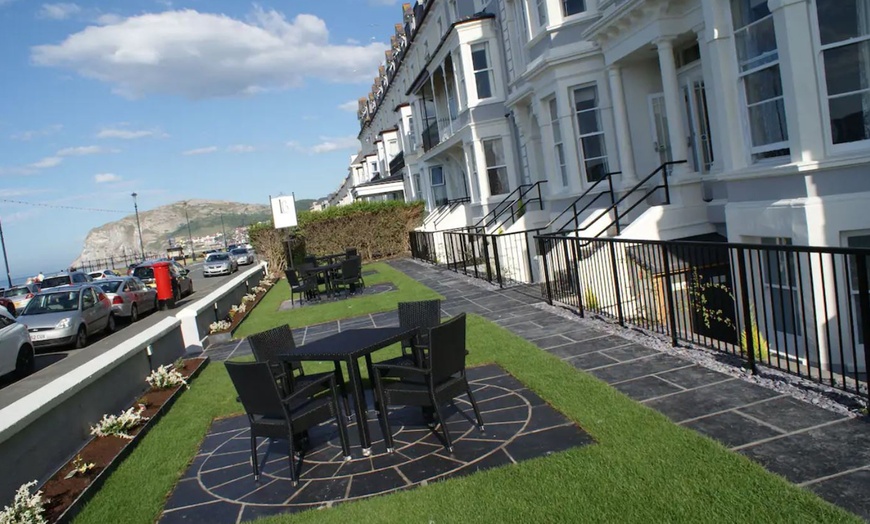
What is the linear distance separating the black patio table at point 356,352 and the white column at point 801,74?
18.6 ft

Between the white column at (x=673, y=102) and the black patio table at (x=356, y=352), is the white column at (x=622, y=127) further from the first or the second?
the black patio table at (x=356, y=352)

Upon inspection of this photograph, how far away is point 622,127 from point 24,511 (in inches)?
480

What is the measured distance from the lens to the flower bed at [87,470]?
502 cm

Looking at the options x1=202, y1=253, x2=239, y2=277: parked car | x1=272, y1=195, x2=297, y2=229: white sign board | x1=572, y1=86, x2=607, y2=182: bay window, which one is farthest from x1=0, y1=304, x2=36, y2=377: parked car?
x1=202, y1=253, x2=239, y2=277: parked car

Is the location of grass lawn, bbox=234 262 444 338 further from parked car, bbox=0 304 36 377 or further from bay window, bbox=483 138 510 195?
bay window, bbox=483 138 510 195

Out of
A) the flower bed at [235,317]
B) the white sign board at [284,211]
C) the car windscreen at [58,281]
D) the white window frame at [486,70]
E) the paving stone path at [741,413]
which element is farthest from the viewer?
the car windscreen at [58,281]

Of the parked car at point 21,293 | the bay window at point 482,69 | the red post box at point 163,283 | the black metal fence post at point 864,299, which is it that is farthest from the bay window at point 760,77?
the parked car at point 21,293

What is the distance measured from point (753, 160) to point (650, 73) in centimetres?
496

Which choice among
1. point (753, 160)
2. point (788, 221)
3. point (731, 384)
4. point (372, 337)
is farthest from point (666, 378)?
point (753, 160)

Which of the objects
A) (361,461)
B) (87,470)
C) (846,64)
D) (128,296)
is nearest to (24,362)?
(128,296)

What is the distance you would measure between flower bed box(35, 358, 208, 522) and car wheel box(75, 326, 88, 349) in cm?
1130

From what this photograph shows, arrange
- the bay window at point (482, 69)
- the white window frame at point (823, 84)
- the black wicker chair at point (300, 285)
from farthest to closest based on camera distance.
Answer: the bay window at point (482, 69) → the black wicker chair at point (300, 285) → the white window frame at point (823, 84)

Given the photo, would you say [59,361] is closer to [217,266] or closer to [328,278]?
[328,278]

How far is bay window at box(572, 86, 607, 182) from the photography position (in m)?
15.1
